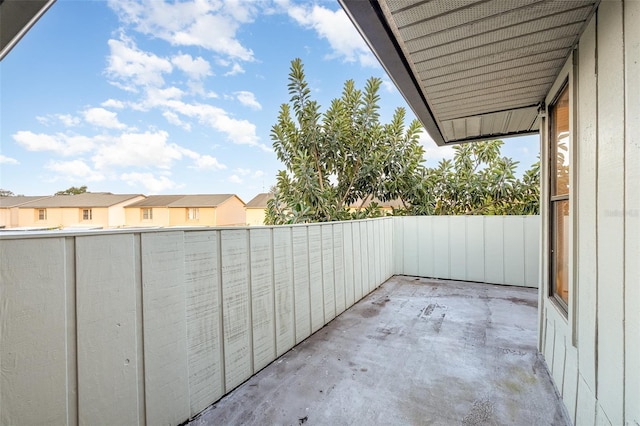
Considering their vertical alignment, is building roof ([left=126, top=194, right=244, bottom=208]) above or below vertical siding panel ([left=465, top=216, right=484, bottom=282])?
above

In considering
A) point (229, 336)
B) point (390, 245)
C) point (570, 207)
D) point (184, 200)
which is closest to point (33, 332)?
point (229, 336)

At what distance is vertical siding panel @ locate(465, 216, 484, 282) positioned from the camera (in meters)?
4.94

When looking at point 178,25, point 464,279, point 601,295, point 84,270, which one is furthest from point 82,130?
point 601,295

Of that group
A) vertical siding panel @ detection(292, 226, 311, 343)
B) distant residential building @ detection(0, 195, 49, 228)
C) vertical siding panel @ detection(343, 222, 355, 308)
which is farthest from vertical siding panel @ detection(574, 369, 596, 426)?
distant residential building @ detection(0, 195, 49, 228)

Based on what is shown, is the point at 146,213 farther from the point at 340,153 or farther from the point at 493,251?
the point at 493,251

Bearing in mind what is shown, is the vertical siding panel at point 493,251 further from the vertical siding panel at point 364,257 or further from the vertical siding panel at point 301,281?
the vertical siding panel at point 301,281

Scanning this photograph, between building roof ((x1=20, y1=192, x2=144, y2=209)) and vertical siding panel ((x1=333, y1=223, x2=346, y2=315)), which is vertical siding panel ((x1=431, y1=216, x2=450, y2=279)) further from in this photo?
building roof ((x1=20, y1=192, x2=144, y2=209))

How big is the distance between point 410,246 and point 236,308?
4.33 m

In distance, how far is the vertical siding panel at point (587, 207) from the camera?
4.40ft

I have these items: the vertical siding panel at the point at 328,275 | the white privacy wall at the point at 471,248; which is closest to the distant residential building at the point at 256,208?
the white privacy wall at the point at 471,248

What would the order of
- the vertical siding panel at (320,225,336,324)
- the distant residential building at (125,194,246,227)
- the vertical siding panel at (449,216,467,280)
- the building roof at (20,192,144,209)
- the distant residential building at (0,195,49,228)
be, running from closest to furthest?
the distant residential building at (0,195,49,228) → the vertical siding panel at (320,225,336,324) → the vertical siding panel at (449,216,467,280) → the building roof at (20,192,144,209) → the distant residential building at (125,194,246,227)

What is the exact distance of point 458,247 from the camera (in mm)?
5129

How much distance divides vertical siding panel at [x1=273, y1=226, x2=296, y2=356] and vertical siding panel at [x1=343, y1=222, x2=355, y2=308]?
3.88 ft

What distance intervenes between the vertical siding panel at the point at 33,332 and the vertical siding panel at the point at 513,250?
18.4ft
